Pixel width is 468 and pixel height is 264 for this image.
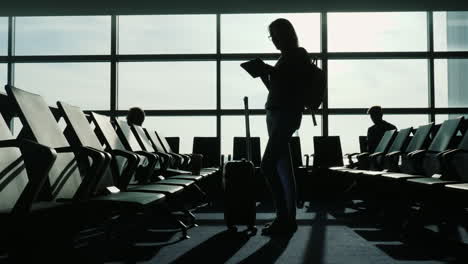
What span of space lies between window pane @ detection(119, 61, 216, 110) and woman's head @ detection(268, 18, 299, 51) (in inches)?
185

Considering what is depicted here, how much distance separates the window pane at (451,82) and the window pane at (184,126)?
360 cm

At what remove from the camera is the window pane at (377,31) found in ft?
26.3

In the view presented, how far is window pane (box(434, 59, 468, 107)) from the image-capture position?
8.04m

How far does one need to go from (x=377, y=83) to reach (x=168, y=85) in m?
3.30

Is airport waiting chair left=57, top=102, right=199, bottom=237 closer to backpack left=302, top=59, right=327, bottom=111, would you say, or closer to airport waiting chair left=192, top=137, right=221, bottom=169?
backpack left=302, top=59, right=327, bottom=111

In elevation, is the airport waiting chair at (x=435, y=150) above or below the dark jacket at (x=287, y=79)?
below

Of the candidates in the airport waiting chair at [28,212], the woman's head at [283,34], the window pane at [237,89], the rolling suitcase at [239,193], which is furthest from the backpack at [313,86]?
the window pane at [237,89]

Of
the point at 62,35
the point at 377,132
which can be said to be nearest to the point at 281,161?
the point at 377,132

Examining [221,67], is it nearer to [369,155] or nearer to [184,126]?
[184,126]

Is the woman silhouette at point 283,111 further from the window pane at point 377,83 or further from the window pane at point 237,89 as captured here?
the window pane at point 377,83

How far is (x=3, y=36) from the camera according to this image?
8.18 m

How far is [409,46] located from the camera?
8.03 m

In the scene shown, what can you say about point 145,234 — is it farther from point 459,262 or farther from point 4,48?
point 4,48

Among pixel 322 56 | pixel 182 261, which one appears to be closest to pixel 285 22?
pixel 182 261
